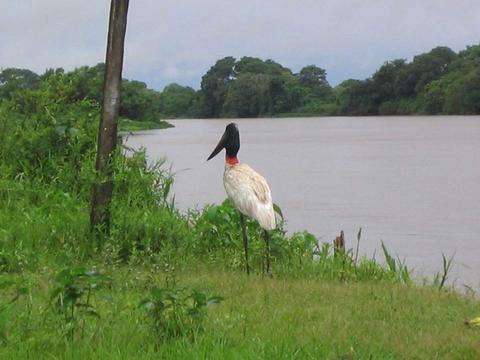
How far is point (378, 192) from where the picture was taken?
21.0 m

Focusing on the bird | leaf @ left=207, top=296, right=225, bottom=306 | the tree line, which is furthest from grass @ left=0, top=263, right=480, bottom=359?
the tree line

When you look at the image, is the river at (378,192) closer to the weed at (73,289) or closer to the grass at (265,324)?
the grass at (265,324)

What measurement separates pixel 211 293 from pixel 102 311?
116 centimetres

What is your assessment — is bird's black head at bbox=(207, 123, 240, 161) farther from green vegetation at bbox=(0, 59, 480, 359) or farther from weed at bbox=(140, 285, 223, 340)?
weed at bbox=(140, 285, 223, 340)

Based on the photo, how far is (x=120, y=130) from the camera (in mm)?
11930

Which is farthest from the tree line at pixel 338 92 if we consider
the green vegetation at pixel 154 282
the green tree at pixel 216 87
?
the green vegetation at pixel 154 282

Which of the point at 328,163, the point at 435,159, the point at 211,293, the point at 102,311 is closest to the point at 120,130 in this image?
the point at 211,293

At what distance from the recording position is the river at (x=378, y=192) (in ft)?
44.8

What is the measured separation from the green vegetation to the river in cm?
246

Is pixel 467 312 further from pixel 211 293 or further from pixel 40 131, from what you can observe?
pixel 40 131

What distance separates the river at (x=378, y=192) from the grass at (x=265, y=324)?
3.58 m

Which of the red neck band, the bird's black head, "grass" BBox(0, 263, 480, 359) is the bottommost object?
"grass" BBox(0, 263, 480, 359)

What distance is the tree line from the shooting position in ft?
187

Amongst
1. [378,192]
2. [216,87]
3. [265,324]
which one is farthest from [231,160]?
[216,87]
